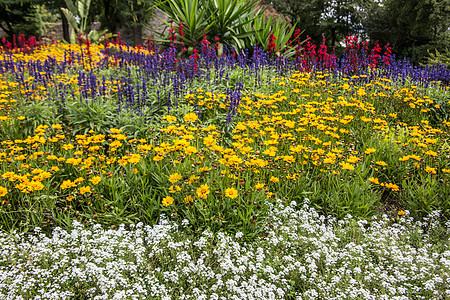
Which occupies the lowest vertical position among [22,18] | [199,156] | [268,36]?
[199,156]

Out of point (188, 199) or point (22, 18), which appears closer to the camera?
point (188, 199)

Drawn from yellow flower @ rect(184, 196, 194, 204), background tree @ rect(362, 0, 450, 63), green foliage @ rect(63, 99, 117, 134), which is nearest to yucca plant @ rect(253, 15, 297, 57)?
green foliage @ rect(63, 99, 117, 134)

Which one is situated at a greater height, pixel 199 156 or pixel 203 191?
pixel 199 156

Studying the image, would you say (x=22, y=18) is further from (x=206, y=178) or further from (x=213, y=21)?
(x=206, y=178)

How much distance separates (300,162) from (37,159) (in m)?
3.08

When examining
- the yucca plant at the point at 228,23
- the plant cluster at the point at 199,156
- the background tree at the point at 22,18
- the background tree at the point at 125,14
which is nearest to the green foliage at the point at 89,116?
the plant cluster at the point at 199,156

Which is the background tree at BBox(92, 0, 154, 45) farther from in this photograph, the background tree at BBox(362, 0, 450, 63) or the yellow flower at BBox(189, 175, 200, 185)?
the yellow flower at BBox(189, 175, 200, 185)

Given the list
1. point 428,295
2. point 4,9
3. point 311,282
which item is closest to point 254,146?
point 311,282

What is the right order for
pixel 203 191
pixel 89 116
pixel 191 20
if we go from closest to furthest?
pixel 203 191
pixel 89 116
pixel 191 20

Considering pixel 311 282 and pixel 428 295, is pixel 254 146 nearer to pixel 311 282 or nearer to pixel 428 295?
pixel 311 282

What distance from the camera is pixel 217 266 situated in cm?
281

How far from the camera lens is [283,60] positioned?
7250 mm

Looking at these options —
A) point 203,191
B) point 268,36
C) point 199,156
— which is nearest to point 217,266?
point 203,191

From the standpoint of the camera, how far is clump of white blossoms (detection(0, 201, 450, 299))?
245cm
